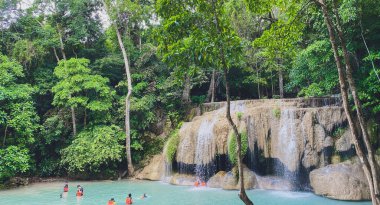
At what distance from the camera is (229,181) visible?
575 inches

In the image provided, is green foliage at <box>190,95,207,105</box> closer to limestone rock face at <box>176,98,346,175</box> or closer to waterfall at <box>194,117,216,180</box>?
limestone rock face at <box>176,98,346,175</box>

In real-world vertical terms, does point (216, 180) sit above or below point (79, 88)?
below

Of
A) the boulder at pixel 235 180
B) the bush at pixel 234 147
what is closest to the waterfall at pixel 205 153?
the bush at pixel 234 147

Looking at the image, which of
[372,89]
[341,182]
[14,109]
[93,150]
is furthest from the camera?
[93,150]

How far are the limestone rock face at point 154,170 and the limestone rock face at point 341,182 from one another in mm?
8136

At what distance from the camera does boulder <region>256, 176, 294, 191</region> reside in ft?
46.6

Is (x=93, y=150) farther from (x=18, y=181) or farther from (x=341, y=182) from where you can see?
(x=341, y=182)

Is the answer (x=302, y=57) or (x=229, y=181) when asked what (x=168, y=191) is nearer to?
(x=229, y=181)

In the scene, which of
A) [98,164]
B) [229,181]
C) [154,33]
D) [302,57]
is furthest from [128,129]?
[154,33]

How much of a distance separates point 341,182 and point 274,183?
9.68 ft

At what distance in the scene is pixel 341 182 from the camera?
1233 cm

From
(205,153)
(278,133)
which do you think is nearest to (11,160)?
(205,153)

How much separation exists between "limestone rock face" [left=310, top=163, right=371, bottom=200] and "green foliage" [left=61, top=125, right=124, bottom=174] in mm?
10106

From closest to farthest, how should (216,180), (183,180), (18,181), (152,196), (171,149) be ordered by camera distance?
(152,196) → (216,180) → (183,180) → (171,149) → (18,181)
